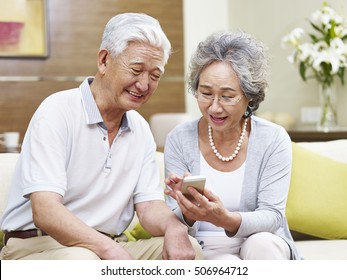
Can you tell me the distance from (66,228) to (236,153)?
0.63 m

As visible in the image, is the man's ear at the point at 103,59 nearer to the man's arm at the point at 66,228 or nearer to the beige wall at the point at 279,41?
the man's arm at the point at 66,228

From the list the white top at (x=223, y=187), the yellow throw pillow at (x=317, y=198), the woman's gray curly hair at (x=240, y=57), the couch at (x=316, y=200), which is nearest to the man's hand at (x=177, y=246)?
the white top at (x=223, y=187)

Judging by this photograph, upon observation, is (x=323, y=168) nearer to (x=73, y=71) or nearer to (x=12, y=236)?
(x=12, y=236)

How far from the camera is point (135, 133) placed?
2.06 meters

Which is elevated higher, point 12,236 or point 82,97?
point 82,97

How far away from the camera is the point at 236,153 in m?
2.13

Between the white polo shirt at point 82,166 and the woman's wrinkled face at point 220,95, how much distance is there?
229 mm

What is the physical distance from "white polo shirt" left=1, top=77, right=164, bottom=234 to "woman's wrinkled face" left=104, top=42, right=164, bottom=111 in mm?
86

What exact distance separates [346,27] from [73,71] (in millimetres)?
2162

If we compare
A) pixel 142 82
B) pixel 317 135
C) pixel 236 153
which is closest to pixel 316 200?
pixel 236 153

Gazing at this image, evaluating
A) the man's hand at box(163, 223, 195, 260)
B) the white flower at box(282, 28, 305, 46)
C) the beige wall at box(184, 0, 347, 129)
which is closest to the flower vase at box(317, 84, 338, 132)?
the beige wall at box(184, 0, 347, 129)

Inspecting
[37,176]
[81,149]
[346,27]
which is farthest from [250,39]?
[346,27]

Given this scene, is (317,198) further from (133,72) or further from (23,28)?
(23,28)

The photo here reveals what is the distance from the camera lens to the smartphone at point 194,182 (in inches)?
68.7
